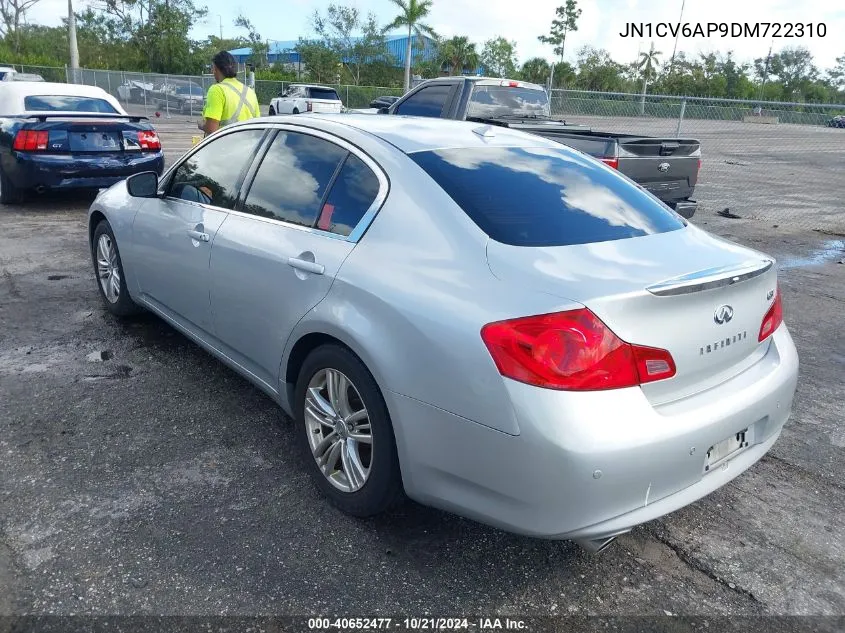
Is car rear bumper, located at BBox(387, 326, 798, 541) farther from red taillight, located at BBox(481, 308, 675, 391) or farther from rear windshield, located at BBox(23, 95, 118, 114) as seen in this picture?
rear windshield, located at BBox(23, 95, 118, 114)

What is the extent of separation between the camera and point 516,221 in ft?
8.86

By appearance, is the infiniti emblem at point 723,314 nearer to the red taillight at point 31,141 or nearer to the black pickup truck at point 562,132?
the black pickup truck at point 562,132

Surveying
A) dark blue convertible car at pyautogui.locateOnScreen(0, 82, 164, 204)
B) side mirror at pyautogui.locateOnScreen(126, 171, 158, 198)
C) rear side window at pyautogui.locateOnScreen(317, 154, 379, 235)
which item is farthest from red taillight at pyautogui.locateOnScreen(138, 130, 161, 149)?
rear side window at pyautogui.locateOnScreen(317, 154, 379, 235)

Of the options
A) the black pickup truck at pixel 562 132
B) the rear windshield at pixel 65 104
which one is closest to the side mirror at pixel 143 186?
the black pickup truck at pixel 562 132

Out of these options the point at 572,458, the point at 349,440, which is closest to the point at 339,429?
the point at 349,440

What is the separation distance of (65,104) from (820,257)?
10207 millimetres

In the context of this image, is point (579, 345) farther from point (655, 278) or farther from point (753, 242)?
point (753, 242)

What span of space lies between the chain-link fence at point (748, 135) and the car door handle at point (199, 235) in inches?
360

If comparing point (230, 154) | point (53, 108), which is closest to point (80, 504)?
point (230, 154)

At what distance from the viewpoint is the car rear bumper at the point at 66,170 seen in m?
8.28

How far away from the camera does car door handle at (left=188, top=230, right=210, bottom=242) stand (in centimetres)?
368

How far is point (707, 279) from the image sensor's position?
2.41 m

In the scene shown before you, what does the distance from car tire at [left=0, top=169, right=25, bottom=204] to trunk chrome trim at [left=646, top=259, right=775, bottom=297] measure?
8837mm

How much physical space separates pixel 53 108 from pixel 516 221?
9.15m
